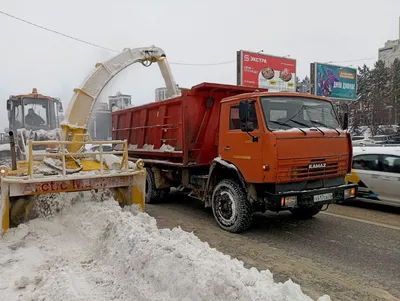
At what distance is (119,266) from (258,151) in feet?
9.30

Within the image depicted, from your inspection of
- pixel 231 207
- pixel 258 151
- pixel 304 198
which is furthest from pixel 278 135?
pixel 231 207

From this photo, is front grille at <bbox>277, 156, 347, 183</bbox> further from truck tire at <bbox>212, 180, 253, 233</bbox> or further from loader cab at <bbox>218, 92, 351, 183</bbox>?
truck tire at <bbox>212, 180, 253, 233</bbox>

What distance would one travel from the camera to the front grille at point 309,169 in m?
5.51


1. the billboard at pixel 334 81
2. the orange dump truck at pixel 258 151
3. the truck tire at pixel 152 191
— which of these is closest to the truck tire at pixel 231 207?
the orange dump truck at pixel 258 151

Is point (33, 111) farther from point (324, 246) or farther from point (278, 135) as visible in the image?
point (324, 246)

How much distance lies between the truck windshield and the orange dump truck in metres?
0.02

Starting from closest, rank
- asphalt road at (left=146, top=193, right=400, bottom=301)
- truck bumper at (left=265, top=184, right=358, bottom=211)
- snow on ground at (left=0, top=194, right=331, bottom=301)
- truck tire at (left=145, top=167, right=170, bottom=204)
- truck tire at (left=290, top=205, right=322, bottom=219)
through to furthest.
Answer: snow on ground at (left=0, top=194, right=331, bottom=301)
asphalt road at (left=146, top=193, right=400, bottom=301)
truck bumper at (left=265, top=184, right=358, bottom=211)
truck tire at (left=290, top=205, right=322, bottom=219)
truck tire at (left=145, top=167, right=170, bottom=204)

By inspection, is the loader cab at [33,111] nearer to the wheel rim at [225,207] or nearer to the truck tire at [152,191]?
the truck tire at [152,191]

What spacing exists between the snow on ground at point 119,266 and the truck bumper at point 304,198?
1.73m

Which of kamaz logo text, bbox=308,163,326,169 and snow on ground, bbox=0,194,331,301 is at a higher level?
kamaz logo text, bbox=308,163,326,169

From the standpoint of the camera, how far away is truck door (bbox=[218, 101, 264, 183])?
5.68m

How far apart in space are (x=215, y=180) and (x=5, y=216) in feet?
11.8

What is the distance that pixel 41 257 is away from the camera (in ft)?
14.2

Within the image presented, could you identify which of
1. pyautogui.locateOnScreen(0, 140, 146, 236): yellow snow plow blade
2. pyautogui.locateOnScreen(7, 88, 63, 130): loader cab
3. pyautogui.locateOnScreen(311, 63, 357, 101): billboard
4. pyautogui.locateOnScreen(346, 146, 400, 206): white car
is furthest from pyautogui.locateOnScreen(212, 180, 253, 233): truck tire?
pyautogui.locateOnScreen(311, 63, 357, 101): billboard
